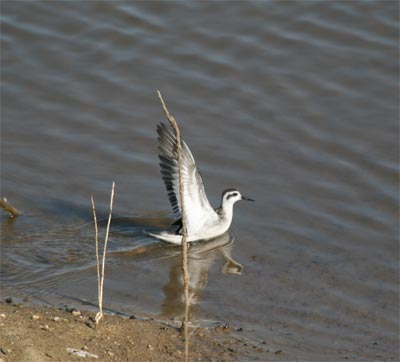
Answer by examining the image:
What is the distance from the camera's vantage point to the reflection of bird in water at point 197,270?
8312mm

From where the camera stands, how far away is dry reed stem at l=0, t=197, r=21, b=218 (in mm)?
9723

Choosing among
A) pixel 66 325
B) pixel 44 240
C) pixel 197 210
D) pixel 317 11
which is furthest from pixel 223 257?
pixel 317 11

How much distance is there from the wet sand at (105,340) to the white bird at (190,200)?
6.93ft

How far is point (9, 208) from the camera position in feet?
32.2

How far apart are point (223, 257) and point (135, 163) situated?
6.84 feet

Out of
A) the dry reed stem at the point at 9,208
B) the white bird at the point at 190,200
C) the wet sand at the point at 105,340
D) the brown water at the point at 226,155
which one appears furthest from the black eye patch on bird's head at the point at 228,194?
the wet sand at the point at 105,340

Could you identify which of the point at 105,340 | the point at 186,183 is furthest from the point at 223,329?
the point at 186,183

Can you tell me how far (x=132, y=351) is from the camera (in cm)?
688

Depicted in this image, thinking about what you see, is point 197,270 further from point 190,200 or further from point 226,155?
point 226,155

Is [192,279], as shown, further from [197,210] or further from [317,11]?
[317,11]

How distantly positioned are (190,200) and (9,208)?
6.33 ft

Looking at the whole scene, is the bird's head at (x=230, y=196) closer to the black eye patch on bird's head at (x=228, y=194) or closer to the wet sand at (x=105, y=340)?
the black eye patch on bird's head at (x=228, y=194)

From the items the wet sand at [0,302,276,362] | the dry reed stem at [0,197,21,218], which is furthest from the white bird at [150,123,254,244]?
the wet sand at [0,302,276,362]

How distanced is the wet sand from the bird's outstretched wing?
2.12 metres
